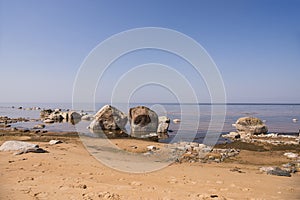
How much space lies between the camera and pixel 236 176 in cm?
693

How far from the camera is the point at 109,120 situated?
23875 millimetres

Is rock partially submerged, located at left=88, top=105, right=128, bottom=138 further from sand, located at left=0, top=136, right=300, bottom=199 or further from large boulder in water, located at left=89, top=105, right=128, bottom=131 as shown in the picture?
sand, located at left=0, top=136, right=300, bottom=199

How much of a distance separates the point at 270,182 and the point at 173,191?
10.1ft

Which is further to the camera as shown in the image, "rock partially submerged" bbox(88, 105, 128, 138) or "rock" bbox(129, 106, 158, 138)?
"rock partially submerged" bbox(88, 105, 128, 138)

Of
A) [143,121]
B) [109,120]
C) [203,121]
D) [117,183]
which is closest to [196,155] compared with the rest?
[117,183]

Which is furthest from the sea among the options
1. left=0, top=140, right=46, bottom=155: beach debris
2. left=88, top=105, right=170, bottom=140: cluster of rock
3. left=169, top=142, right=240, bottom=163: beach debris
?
left=0, top=140, right=46, bottom=155: beach debris

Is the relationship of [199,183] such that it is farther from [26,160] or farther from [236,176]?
[26,160]

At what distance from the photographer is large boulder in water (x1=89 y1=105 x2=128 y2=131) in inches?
930

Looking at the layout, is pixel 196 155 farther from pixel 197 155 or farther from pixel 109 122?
pixel 109 122

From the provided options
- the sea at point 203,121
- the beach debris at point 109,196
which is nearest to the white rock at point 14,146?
the beach debris at point 109,196

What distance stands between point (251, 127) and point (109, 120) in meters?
14.8

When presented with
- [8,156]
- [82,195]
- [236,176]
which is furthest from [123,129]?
[82,195]

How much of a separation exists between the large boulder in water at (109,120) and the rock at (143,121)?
1565mm

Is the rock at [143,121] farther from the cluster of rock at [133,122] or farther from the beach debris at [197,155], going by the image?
the beach debris at [197,155]
